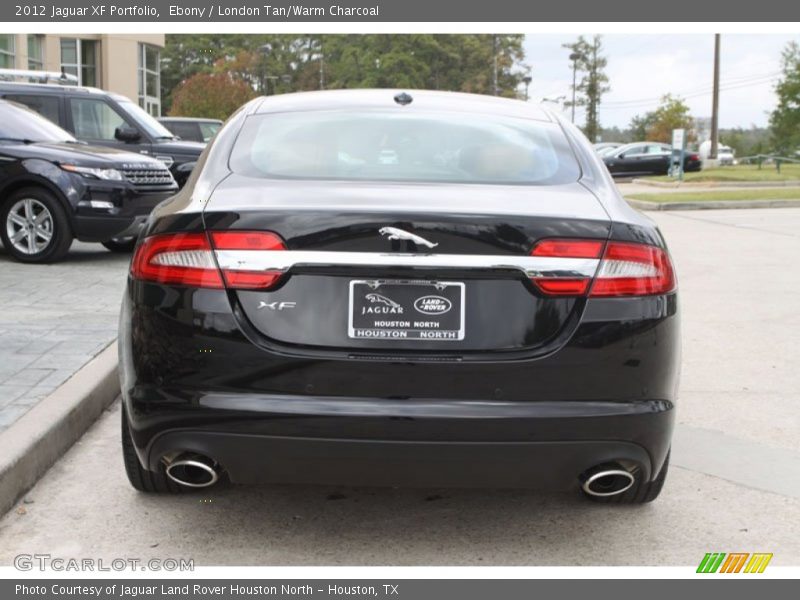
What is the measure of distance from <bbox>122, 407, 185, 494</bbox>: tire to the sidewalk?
0.89 metres

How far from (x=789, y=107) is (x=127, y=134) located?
5251 cm

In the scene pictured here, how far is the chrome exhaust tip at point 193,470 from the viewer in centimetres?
362

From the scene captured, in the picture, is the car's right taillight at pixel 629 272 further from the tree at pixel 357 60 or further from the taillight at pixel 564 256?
the tree at pixel 357 60

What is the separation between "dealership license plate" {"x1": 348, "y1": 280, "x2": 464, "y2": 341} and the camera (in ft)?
11.2

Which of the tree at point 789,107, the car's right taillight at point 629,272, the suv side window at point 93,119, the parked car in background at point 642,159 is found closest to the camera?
the car's right taillight at point 629,272

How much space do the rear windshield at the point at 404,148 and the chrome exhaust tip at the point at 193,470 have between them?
103 cm

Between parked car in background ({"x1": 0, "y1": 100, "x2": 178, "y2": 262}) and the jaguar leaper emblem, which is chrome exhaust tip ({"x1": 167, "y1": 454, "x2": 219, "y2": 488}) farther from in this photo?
parked car in background ({"x1": 0, "y1": 100, "x2": 178, "y2": 262})

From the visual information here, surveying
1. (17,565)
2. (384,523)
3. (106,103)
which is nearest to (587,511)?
(384,523)

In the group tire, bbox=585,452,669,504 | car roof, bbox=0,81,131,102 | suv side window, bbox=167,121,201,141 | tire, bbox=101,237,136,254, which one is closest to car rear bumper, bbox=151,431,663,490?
tire, bbox=585,452,669,504

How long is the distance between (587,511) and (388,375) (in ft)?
→ 4.48

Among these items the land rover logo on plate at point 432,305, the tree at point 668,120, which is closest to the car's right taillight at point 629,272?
the land rover logo on plate at point 432,305

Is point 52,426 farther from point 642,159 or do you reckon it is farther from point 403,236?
point 642,159

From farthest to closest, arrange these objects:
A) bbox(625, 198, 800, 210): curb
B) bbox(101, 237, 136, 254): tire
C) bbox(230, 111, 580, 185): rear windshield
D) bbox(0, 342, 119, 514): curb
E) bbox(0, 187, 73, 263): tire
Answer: bbox(625, 198, 800, 210): curb, bbox(101, 237, 136, 254): tire, bbox(0, 187, 73, 263): tire, bbox(0, 342, 119, 514): curb, bbox(230, 111, 580, 185): rear windshield

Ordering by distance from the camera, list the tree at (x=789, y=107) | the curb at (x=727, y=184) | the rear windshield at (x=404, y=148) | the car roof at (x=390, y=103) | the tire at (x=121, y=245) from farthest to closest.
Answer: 1. the tree at (x=789, y=107)
2. the curb at (x=727, y=184)
3. the tire at (x=121, y=245)
4. the car roof at (x=390, y=103)
5. the rear windshield at (x=404, y=148)
